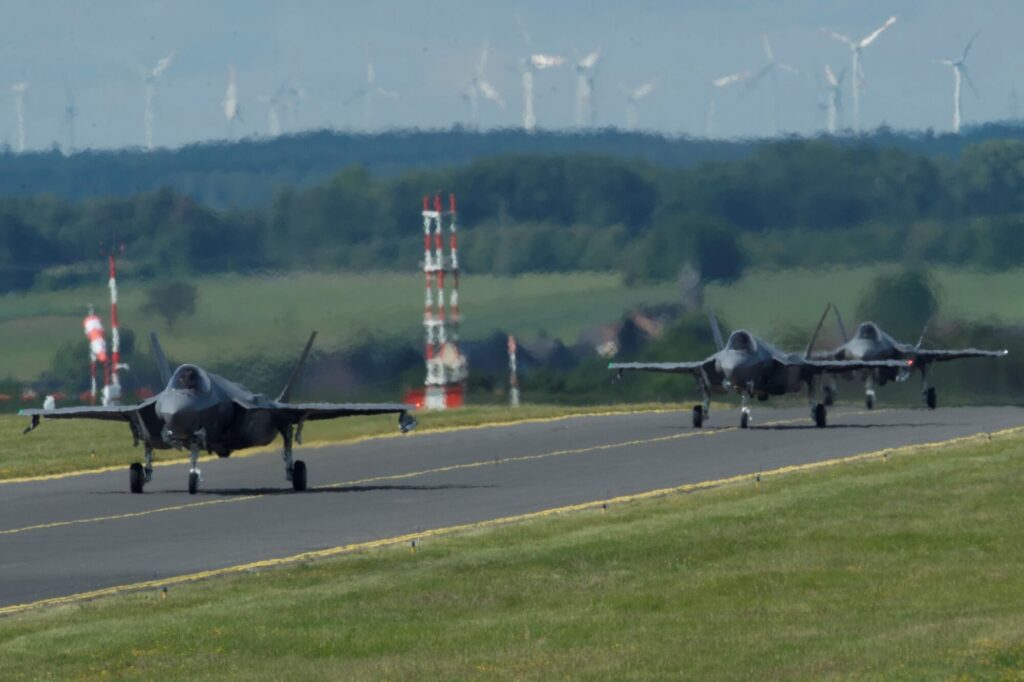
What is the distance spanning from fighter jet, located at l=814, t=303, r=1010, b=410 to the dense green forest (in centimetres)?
248

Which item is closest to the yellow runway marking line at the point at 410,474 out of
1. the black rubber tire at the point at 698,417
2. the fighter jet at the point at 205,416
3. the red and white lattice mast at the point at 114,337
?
the black rubber tire at the point at 698,417

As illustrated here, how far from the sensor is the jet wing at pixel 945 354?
60.1 m

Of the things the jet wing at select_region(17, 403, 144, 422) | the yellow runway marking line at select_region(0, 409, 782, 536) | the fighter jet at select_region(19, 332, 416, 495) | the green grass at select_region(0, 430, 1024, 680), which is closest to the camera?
the green grass at select_region(0, 430, 1024, 680)

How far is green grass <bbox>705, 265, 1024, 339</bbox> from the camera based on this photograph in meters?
58.2

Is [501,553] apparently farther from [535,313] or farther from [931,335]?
[931,335]

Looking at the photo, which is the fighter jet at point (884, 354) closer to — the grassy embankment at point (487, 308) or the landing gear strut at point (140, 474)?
the grassy embankment at point (487, 308)

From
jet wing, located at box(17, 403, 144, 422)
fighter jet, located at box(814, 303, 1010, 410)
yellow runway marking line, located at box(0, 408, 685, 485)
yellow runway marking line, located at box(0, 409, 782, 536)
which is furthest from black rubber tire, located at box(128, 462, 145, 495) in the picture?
fighter jet, located at box(814, 303, 1010, 410)

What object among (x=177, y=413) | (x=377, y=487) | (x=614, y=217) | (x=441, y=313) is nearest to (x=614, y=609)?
(x=177, y=413)

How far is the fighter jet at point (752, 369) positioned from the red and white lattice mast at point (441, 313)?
4775 millimetres

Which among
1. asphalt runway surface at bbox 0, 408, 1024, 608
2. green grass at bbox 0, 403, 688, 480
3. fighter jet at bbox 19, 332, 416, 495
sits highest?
fighter jet at bbox 19, 332, 416, 495

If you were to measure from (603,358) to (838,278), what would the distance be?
7.12 metres

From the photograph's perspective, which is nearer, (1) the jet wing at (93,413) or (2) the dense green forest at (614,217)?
(1) the jet wing at (93,413)

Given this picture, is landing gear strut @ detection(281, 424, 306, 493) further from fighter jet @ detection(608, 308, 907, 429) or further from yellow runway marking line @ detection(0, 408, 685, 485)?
fighter jet @ detection(608, 308, 907, 429)

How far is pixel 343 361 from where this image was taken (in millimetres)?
52719
